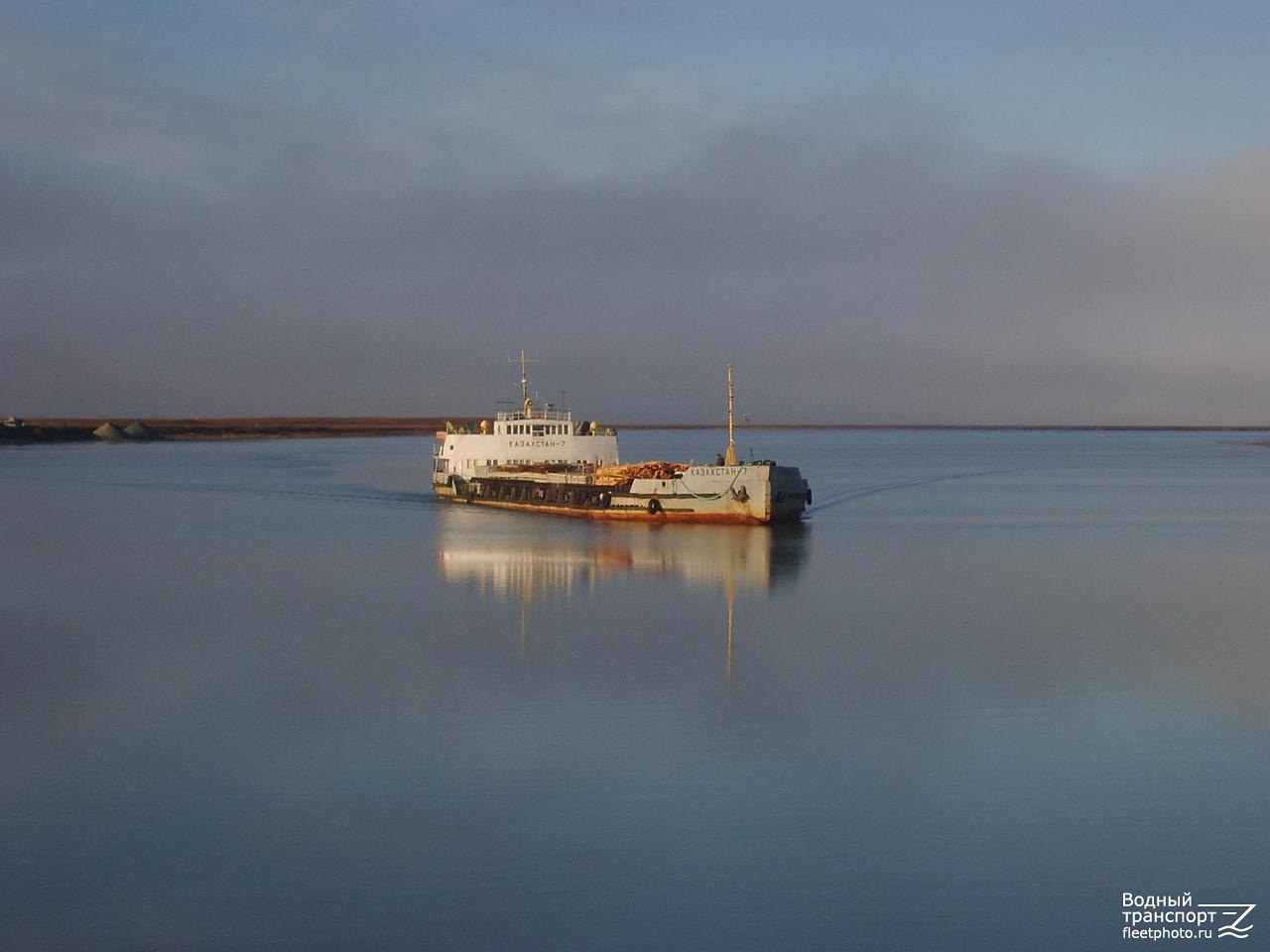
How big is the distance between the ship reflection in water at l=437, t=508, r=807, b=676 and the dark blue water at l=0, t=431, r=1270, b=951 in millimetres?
346

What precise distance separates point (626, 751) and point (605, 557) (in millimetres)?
20697

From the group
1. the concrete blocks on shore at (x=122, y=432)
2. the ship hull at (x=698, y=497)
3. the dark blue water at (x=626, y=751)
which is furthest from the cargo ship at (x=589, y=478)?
the concrete blocks on shore at (x=122, y=432)

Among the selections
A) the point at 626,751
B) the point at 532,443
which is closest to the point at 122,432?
the point at 532,443

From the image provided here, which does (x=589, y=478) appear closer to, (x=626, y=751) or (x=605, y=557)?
(x=605, y=557)

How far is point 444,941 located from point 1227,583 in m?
27.7

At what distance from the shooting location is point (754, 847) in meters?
12.4

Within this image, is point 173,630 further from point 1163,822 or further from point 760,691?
point 1163,822

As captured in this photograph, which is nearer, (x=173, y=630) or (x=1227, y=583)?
(x=173, y=630)

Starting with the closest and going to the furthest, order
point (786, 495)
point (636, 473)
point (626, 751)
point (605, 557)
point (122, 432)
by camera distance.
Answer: point (626, 751)
point (605, 557)
point (786, 495)
point (636, 473)
point (122, 432)

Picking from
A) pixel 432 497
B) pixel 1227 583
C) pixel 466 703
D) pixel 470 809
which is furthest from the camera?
pixel 432 497

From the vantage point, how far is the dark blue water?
11.1m

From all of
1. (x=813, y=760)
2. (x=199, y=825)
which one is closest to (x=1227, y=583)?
(x=813, y=760)

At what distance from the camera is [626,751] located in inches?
616

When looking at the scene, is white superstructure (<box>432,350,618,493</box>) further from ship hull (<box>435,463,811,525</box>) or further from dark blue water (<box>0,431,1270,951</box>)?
dark blue water (<box>0,431,1270,951</box>)
